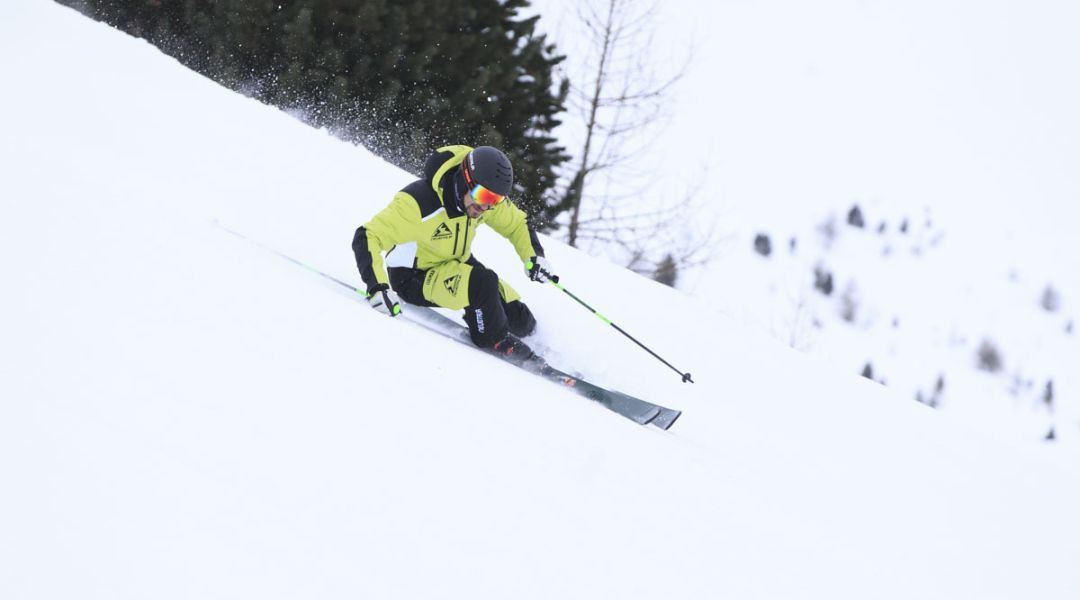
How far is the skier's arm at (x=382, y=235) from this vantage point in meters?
4.11

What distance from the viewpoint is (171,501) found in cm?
184

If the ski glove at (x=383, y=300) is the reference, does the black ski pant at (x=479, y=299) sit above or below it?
above

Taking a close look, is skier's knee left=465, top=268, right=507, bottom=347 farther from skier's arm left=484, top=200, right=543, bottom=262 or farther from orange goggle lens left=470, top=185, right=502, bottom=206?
orange goggle lens left=470, top=185, right=502, bottom=206

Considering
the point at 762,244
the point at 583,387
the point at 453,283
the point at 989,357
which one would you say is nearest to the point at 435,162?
the point at 453,283

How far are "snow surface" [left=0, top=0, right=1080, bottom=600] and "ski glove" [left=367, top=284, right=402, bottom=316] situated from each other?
0.63 ft

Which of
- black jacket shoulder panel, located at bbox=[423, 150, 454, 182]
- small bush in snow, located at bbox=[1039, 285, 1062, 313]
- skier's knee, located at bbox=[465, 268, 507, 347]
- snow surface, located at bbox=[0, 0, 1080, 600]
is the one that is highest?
small bush in snow, located at bbox=[1039, 285, 1062, 313]

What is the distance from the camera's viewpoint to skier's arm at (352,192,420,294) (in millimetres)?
4113

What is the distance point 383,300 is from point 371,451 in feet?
5.86

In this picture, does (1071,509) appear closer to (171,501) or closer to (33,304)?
(171,501)

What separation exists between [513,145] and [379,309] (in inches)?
362

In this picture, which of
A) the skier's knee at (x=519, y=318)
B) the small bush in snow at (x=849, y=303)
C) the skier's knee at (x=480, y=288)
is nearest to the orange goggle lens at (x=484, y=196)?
the skier's knee at (x=480, y=288)

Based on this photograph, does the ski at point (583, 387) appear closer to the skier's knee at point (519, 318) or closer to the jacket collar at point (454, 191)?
the skier's knee at point (519, 318)

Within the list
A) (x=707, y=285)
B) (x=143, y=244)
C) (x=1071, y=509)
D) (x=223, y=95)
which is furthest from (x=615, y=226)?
(x=707, y=285)

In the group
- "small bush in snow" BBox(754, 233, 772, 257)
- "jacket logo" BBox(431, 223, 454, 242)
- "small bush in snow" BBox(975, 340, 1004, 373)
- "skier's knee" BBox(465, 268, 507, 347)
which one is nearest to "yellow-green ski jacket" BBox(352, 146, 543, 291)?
"jacket logo" BBox(431, 223, 454, 242)
